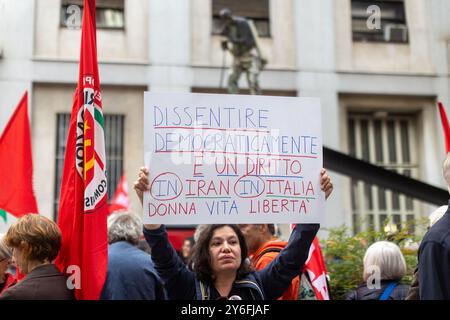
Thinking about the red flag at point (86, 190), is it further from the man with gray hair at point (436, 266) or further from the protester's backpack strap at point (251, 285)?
the man with gray hair at point (436, 266)

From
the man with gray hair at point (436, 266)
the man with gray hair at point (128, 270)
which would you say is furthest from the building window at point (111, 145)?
the man with gray hair at point (436, 266)

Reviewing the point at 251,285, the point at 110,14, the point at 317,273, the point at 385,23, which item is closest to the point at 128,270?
the point at 251,285

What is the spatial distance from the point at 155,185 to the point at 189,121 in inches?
13.3

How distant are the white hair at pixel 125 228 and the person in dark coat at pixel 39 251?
3.52ft

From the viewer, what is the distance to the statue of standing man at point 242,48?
9.43 m

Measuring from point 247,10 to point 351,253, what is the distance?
27.1 feet

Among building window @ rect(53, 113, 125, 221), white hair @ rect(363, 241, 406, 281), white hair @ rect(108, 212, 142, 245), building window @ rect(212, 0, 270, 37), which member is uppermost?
building window @ rect(212, 0, 270, 37)

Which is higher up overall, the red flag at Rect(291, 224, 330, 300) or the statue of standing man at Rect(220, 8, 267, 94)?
the statue of standing man at Rect(220, 8, 267, 94)

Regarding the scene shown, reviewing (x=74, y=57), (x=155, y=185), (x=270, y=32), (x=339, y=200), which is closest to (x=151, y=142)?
(x=155, y=185)

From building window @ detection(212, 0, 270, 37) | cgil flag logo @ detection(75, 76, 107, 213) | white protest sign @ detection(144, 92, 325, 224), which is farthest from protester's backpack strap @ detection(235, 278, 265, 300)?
building window @ detection(212, 0, 270, 37)

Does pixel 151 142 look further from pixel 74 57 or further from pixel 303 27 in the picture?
pixel 74 57

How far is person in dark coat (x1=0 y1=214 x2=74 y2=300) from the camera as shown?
272 centimetres

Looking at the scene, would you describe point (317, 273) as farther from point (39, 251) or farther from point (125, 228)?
point (39, 251)

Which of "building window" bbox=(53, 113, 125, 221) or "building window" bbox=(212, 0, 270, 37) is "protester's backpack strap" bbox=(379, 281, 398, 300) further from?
"building window" bbox=(212, 0, 270, 37)
